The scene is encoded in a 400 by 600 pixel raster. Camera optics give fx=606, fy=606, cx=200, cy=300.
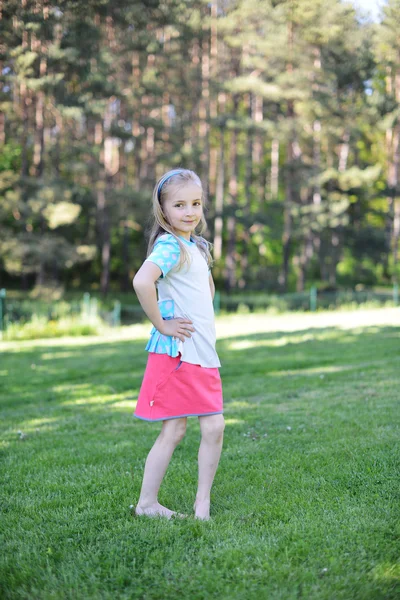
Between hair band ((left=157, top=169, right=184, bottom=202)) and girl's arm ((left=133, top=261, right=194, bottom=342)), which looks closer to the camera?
girl's arm ((left=133, top=261, right=194, bottom=342))

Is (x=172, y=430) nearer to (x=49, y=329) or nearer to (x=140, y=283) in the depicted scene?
(x=140, y=283)

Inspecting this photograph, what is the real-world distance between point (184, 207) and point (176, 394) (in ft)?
3.22

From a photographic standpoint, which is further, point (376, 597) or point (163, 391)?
point (163, 391)

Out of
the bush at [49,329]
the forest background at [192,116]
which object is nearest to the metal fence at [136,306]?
the bush at [49,329]

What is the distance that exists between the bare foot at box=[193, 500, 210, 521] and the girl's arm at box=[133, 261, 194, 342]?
83cm

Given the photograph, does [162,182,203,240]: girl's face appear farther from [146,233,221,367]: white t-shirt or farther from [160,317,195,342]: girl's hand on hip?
[160,317,195,342]: girl's hand on hip

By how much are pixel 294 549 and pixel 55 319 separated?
15064 millimetres

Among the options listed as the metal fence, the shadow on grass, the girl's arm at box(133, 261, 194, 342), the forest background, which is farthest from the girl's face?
the forest background

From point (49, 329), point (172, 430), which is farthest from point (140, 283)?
point (49, 329)

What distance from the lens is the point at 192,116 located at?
30.5 m

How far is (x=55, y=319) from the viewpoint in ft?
Answer: 55.7

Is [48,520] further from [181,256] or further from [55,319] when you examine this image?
[55,319]

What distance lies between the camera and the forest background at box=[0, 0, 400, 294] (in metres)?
20.7

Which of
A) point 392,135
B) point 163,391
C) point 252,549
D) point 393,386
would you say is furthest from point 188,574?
point 392,135
